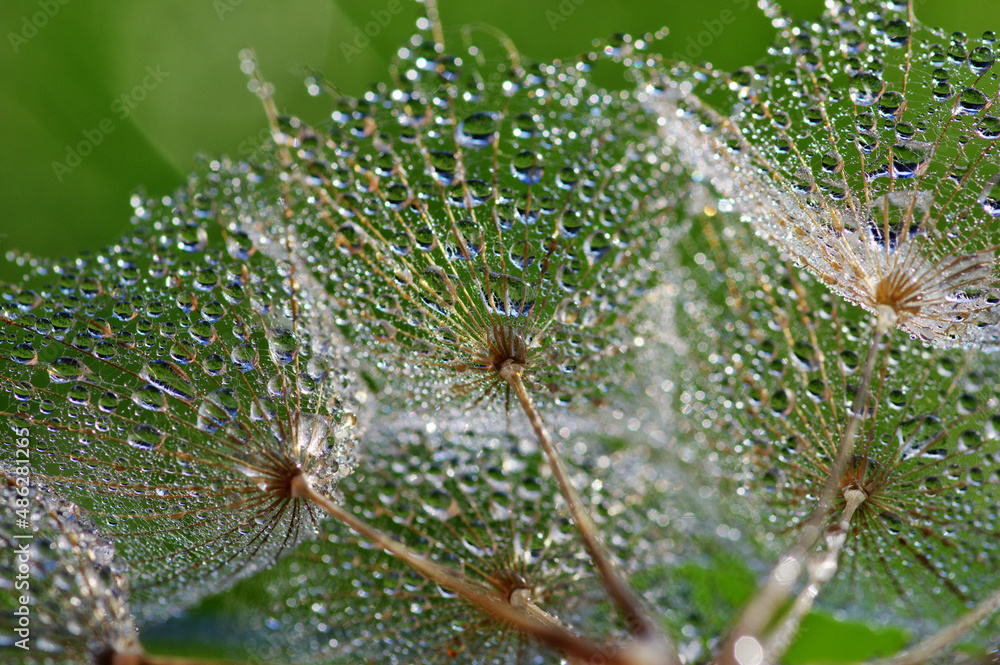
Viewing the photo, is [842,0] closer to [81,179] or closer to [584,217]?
[584,217]

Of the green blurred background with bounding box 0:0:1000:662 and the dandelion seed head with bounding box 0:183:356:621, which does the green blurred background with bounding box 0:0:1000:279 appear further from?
the dandelion seed head with bounding box 0:183:356:621

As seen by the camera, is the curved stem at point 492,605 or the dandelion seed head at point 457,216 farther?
the dandelion seed head at point 457,216

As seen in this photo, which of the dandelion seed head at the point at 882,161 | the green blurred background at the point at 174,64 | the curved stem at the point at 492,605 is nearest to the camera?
the curved stem at the point at 492,605

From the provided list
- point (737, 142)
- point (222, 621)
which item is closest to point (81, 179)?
point (222, 621)

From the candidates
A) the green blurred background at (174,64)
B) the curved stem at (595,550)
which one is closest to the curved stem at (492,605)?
the curved stem at (595,550)

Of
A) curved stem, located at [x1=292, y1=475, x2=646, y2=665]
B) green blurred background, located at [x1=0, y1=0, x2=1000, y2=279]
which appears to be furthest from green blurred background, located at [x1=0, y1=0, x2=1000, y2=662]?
curved stem, located at [x1=292, y1=475, x2=646, y2=665]

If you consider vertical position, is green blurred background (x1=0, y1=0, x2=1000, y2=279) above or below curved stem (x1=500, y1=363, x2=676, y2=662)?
above

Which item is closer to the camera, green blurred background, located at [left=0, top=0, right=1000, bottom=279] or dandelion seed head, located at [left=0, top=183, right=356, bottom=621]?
dandelion seed head, located at [left=0, top=183, right=356, bottom=621]

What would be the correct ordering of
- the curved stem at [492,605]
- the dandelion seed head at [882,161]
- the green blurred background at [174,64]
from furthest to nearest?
the green blurred background at [174,64] < the dandelion seed head at [882,161] < the curved stem at [492,605]

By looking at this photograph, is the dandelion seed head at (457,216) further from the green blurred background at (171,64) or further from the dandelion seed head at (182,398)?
the green blurred background at (171,64)
